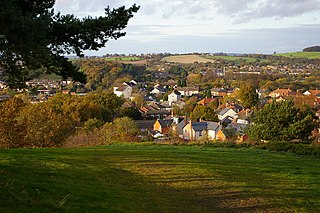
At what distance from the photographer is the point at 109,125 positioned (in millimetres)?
37781

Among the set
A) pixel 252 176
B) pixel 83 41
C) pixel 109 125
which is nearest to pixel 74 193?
pixel 83 41

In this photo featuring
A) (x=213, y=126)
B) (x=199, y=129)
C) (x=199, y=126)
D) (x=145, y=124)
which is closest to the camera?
(x=213, y=126)

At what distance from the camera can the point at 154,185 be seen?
41.4ft

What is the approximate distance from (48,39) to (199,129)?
4469 cm

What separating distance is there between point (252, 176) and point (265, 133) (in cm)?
1438

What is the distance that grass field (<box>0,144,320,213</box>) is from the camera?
9086mm

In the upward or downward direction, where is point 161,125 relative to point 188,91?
downward

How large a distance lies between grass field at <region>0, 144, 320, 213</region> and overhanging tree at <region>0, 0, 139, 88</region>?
270 centimetres

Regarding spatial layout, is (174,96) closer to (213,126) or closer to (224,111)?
(224,111)

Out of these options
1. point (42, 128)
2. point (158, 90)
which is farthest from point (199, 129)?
point (158, 90)

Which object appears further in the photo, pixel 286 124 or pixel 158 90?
pixel 158 90

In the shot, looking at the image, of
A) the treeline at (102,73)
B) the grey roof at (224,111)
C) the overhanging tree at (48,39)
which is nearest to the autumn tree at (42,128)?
the overhanging tree at (48,39)

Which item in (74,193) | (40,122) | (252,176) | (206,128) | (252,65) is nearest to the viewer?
(74,193)

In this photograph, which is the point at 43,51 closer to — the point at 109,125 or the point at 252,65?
the point at 109,125
